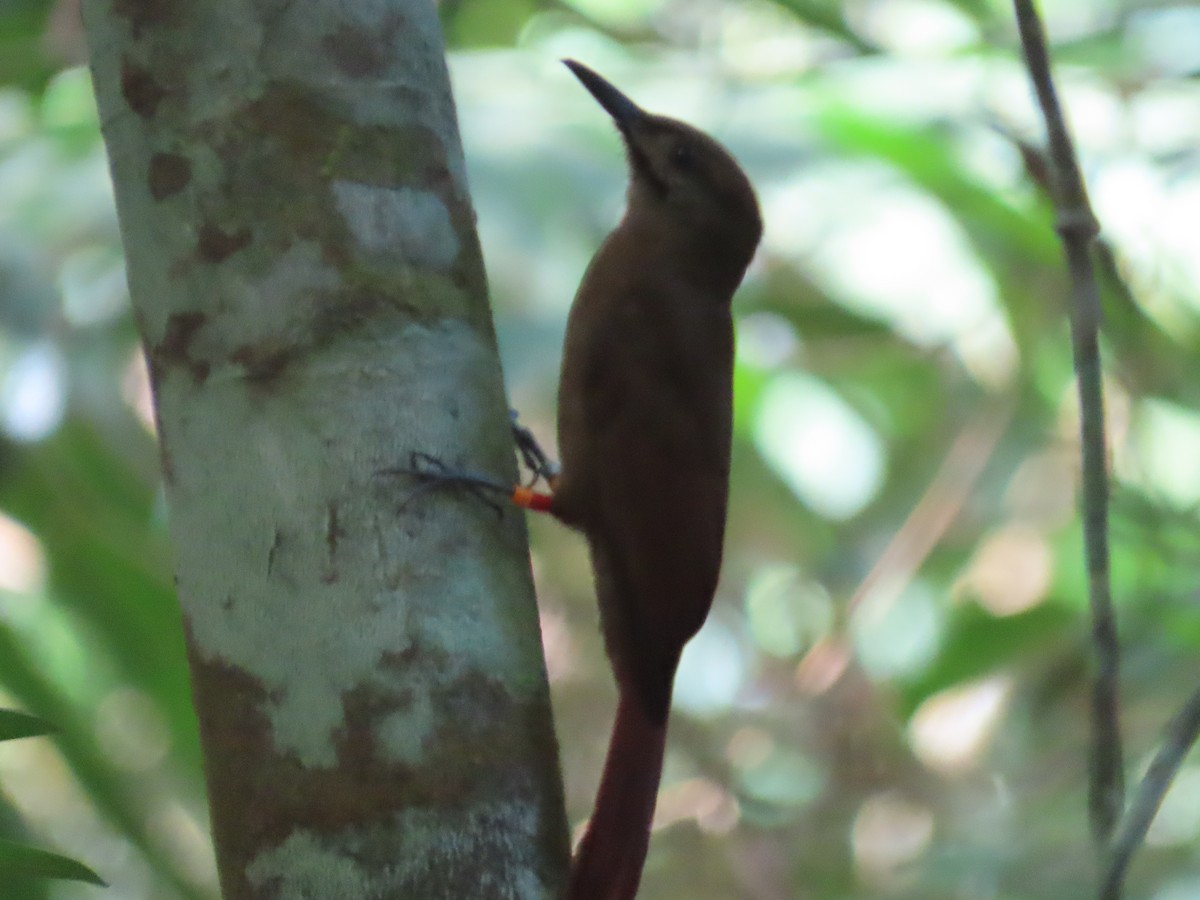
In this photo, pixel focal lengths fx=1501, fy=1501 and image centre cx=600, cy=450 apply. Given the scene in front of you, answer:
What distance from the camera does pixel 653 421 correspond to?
196 centimetres

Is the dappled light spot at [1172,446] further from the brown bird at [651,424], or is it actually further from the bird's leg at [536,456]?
the bird's leg at [536,456]

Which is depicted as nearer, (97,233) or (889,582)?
(97,233)

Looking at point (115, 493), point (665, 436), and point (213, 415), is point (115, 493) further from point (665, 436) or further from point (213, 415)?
point (213, 415)

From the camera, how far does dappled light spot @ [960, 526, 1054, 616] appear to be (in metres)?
4.05

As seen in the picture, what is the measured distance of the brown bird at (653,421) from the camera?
1.77m

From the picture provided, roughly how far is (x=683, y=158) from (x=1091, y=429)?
0.98 m

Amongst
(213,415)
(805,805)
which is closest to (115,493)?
(213,415)

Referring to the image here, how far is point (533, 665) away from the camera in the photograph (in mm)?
1378

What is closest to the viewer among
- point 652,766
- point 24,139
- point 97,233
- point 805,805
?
point 652,766

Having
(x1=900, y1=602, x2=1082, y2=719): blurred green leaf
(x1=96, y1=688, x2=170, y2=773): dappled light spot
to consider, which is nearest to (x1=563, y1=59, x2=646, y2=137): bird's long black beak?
(x1=900, y1=602, x2=1082, y2=719): blurred green leaf

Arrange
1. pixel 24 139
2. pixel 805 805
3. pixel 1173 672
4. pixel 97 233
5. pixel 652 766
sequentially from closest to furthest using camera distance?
1. pixel 652 766
2. pixel 1173 672
3. pixel 97 233
4. pixel 24 139
5. pixel 805 805

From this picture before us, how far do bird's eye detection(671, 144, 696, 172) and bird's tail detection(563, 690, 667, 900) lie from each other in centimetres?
91

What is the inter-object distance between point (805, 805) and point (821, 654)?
0.37 meters

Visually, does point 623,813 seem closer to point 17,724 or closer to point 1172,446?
point 17,724
